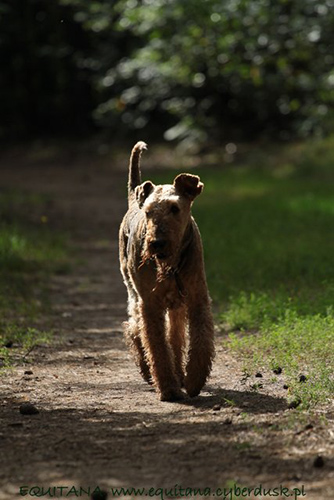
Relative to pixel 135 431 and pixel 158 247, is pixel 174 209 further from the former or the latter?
pixel 135 431

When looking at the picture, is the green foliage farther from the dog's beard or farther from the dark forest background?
the dog's beard

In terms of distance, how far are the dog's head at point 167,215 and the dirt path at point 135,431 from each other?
904mm

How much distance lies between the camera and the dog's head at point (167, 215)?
5.30m

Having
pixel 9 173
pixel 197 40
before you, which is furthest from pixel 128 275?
pixel 9 173

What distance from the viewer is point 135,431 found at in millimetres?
4984

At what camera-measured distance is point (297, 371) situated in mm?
5984

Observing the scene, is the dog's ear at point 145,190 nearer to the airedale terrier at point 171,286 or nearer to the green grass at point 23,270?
the airedale terrier at point 171,286

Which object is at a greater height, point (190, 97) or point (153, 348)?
point (190, 97)

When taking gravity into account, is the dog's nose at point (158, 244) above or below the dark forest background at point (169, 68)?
below

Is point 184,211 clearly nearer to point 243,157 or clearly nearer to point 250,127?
point 243,157

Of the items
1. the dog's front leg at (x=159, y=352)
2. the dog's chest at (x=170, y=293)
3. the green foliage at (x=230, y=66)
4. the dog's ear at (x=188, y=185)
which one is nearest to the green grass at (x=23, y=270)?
the dog's front leg at (x=159, y=352)

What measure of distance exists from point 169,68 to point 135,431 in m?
13.8

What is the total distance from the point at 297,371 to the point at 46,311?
3.34 metres

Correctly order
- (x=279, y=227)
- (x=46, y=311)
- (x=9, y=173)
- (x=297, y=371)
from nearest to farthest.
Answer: (x=297, y=371) → (x=46, y=311) → (x=279, y=227) → (x=9, y=173)
